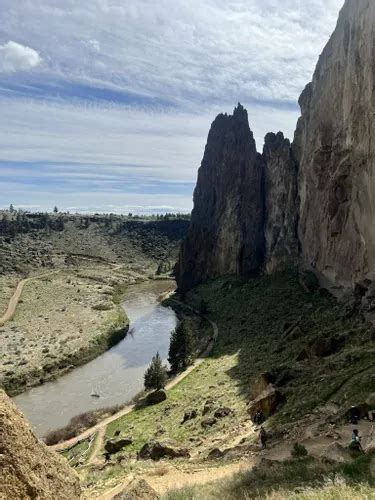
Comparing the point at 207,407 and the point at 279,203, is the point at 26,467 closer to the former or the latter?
the point at 207,407

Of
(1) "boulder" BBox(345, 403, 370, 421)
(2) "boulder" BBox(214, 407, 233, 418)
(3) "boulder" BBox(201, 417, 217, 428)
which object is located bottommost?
(3) "boulder" BBox(201, 417, 217, 428)

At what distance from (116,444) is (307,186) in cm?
5132

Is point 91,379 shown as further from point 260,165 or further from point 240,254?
point 260,165

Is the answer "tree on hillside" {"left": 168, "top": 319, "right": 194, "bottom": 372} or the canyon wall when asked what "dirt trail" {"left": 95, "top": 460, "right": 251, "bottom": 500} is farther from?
"tree on hillside" {"left": 168, "top": 319, "right": 194, "bottom": 372}

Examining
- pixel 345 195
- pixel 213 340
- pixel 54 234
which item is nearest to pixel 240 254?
pixel 213 340

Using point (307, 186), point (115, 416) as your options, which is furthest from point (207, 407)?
point (307, 186)

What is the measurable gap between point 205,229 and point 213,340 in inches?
2024

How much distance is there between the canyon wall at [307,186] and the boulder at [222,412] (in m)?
21.5

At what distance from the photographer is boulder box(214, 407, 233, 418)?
33969 mm

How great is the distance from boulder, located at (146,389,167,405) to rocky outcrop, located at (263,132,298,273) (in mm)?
40684

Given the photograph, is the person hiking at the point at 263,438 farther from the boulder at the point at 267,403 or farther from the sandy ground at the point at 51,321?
the sandy ground at the point at 51,321

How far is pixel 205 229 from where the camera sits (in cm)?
11531

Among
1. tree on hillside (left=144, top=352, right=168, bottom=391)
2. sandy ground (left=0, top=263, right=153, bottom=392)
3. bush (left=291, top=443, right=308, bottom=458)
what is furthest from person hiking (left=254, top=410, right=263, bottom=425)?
sandy ground (left=0, top=263, right=153, bottom=392)

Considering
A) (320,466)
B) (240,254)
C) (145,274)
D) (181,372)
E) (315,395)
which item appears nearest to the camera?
(320,466)
